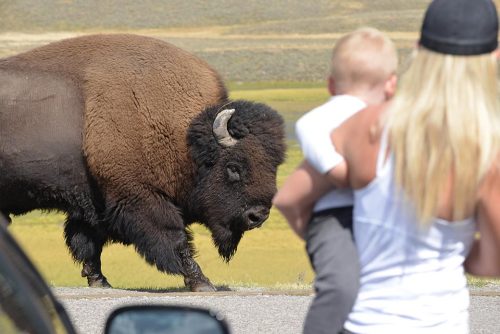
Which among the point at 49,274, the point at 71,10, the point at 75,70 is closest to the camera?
the point at 75,70

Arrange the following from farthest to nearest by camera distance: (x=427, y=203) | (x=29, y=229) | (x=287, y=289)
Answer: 1. (x=29, y=229)
2. (x=287, y=289)
3. (x=427, y=203)

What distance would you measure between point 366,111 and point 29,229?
14.4 metres

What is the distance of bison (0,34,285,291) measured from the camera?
1020 centimetres

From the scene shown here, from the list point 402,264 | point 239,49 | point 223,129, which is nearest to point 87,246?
point 223,129

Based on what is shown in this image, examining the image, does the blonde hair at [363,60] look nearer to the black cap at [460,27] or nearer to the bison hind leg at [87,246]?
the black cap at [460,27]

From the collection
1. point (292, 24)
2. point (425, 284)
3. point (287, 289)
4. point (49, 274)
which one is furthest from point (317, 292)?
point (292, 24)

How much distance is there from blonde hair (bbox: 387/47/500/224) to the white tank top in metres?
0.08

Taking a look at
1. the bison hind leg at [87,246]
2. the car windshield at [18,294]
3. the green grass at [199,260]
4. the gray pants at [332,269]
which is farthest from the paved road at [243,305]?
the car windshield at [18,294]

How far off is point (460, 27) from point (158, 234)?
7535 mm

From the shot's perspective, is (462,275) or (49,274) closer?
(462,275)

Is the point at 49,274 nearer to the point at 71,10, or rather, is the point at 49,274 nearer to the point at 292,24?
the point at 292,24

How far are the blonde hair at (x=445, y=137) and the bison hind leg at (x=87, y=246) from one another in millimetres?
8245

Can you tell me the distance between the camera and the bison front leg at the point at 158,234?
33.8ft

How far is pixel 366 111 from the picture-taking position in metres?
3.05
